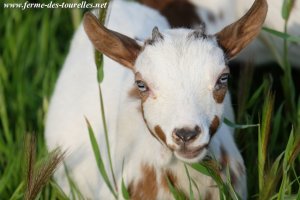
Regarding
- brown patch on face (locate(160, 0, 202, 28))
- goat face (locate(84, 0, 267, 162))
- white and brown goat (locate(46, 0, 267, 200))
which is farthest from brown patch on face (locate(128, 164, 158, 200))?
brown patch on face (locate(160, 0, 202, 28))

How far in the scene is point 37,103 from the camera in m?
4.42

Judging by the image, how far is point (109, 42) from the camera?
3.03 meters

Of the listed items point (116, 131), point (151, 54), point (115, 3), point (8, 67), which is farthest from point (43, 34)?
point (151, 54)

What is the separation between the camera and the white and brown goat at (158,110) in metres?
2.84

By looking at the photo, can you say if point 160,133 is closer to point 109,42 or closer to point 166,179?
point 166,179

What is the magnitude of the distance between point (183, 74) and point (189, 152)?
25 centimetres

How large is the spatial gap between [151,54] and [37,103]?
160 cm

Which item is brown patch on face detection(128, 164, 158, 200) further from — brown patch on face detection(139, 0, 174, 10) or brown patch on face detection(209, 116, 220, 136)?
brown patch on face detection(139, 0, 174, 10)

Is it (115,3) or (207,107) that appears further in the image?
(115,3)

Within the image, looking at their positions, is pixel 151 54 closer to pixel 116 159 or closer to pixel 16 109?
pixel 116 159

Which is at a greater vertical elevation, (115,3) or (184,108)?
(115,3)

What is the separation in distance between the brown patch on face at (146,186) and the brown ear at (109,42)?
1.27ft

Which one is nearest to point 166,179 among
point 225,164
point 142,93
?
point 225,164

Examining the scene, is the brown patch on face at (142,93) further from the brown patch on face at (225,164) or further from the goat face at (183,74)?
the brown patch on face at (225,164)
